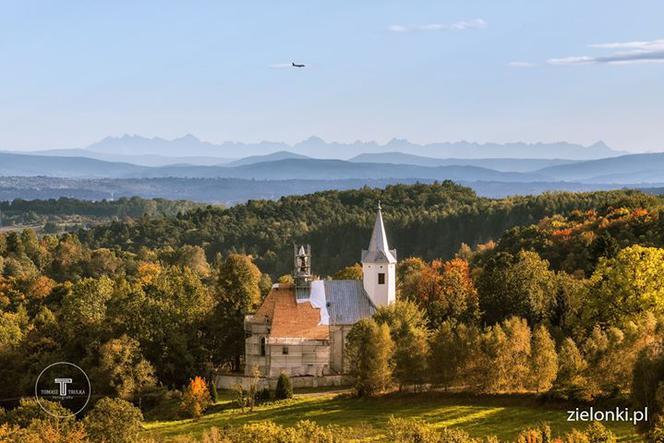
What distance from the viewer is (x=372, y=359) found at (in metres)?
61.7

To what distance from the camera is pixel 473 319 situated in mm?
69750

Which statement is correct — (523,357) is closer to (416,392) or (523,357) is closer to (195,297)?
(416,392)

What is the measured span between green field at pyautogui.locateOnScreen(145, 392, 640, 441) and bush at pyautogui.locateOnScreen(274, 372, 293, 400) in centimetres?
67

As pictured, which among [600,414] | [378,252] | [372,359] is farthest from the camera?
[378,252]

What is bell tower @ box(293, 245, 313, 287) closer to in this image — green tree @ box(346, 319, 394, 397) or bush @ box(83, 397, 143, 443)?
green tree @ box(346, 319, 394, 397)

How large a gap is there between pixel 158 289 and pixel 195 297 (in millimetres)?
2582

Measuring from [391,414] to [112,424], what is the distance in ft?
48.1

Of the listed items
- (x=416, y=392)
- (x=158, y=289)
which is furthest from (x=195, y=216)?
(x=416, y=392)

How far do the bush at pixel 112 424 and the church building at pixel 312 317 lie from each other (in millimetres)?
16715

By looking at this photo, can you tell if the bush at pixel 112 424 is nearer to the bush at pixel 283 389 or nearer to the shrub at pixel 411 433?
the shrub at pixel 411 433

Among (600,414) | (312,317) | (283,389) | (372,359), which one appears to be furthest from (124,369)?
(600,414)

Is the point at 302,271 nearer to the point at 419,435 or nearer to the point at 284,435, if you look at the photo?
the point at 284,435

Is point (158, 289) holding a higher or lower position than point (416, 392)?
higher

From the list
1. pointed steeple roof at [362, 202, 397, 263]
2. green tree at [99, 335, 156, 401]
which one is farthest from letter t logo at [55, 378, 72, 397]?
pointed steeple roof at [362, 202, 397, 263]
